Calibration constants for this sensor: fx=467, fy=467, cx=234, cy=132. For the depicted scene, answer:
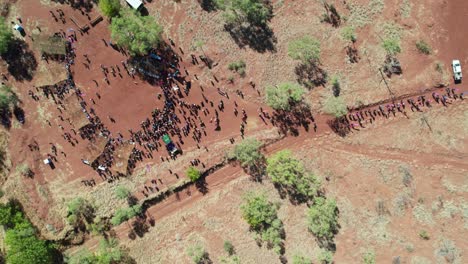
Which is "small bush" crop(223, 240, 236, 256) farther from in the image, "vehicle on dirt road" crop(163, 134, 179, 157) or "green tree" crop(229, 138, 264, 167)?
"vehicle on dirt road" crop(163, 134, 179, 157)

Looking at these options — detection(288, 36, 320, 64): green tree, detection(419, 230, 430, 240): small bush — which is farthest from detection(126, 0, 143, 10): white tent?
detection(419, 230, 430, 240): small bush

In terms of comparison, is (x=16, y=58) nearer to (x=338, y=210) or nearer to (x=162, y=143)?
(x=162, y=143)

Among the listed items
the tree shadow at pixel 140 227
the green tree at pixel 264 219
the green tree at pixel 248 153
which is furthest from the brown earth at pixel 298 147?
the green tree at pixel 248 153

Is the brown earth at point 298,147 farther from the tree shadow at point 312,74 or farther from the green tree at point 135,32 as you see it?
the green tree at point 135,32

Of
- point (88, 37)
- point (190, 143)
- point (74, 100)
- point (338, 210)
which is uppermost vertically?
point (88, 37)

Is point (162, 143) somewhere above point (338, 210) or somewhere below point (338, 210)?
above

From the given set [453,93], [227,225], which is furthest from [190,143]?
[453,93]
